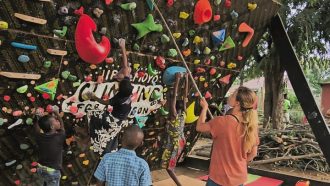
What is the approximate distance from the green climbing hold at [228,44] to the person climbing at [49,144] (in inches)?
94.9

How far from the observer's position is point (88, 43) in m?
3.81

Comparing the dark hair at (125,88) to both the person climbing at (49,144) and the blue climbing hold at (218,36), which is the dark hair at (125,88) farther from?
the blue climbing hold at (218,36)

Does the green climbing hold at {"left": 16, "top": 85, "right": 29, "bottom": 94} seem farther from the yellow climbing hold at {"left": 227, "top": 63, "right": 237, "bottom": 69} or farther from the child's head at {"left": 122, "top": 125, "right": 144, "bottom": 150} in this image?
the yellow climbing hold at {"left": 227, "top": 63, "right": 237, "bottom": 69}

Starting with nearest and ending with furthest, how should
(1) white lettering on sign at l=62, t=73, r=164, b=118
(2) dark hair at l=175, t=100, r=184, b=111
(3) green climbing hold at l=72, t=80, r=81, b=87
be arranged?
(3) green climbing hold at l=72, t=80, r=81, b=87
(1) white lettering on sign at l=62, t=73, r=164, b=118
(2) dark hair at l=175, t=100, r=184, b=111

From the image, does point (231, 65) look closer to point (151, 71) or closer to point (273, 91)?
point (151, 71)

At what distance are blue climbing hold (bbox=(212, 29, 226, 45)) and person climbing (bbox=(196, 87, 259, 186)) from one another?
1762 millimetres

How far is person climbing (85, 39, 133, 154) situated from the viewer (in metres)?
3.96

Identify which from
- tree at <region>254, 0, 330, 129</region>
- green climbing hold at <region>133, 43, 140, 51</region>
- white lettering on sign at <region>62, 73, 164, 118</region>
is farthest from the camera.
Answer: tree at <region>254, 0, 330, 129</region>

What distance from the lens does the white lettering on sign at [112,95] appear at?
4234mm

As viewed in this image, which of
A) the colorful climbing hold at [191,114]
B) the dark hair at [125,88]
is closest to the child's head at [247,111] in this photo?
the dark hair at [125,88]

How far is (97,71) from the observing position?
4.22 m

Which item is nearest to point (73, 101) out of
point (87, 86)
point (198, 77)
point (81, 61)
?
point (87, 86)

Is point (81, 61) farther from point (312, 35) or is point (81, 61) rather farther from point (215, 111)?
point (312, 35)

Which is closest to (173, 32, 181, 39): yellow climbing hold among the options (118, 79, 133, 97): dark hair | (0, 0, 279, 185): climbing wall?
(0, 0, 279, 185): climbing wall
